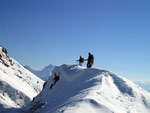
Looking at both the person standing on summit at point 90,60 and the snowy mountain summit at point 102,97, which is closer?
the snowy mountain summit at point 102,97

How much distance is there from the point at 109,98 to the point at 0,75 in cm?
5986

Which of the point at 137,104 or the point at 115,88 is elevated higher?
the point at 115,88

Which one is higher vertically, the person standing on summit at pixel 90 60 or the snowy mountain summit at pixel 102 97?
the person standing on summit at pixel 90 60

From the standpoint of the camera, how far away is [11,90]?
65625 mm

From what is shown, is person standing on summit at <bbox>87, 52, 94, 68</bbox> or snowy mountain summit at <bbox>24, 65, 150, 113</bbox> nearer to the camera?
snowy mountain summit at <bbox>24, 65, 150, 113</bbox>

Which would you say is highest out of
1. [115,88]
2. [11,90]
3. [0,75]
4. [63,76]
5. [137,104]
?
[0,75]

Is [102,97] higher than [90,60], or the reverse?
[90,60]

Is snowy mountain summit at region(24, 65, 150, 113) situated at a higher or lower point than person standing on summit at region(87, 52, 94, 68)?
lower

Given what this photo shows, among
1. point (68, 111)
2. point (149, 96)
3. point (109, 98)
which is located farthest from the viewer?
point (149, 96)

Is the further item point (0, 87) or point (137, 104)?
point (0, 87)

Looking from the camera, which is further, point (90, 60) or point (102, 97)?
point (90, 60)

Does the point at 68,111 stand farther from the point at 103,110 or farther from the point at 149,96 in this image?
the point at 149,96

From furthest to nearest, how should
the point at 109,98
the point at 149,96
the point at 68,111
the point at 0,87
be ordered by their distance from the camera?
the point at 0,87, the point at 149,96, the point at 109,98, the point at 68,111

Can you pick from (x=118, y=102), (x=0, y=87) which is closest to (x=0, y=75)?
(x=0, y=87)
